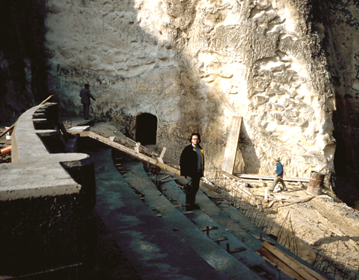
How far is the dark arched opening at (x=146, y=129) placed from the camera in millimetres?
16297

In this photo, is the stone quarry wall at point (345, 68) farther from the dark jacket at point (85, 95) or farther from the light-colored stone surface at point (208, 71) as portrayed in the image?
the dark jacket at point (85, 95)

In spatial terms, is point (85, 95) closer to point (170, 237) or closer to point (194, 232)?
point (194, 232)

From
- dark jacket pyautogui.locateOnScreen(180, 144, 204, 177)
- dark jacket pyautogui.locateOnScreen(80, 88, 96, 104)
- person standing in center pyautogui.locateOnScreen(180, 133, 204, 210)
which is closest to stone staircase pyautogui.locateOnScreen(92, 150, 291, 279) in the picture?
person standing in center pyautogui.locateOnScreen(180, 133, 204, 210)

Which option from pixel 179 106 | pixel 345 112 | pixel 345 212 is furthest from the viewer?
pixel 345 112

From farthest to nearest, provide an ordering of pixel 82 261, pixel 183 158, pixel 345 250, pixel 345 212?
pixel 345 212
pixel 345 250
pixel 183 158
pixel 82 261

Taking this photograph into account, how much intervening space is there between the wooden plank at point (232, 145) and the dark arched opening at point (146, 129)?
5.02 m

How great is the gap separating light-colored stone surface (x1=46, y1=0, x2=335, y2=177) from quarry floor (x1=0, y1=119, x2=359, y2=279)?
204cm

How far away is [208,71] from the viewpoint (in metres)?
13.4

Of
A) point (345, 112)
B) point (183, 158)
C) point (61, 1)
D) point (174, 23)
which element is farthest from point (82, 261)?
point (345, 112)

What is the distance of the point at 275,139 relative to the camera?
1303 centimetres

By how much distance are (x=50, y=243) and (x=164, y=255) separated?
6.07 ft

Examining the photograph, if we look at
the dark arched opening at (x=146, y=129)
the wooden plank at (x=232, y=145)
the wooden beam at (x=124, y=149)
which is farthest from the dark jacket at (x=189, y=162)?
the dark arched opening at (x=146, y=129)

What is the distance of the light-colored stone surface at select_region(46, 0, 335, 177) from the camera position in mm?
12188

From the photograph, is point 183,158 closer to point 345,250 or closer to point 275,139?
point 345,250
